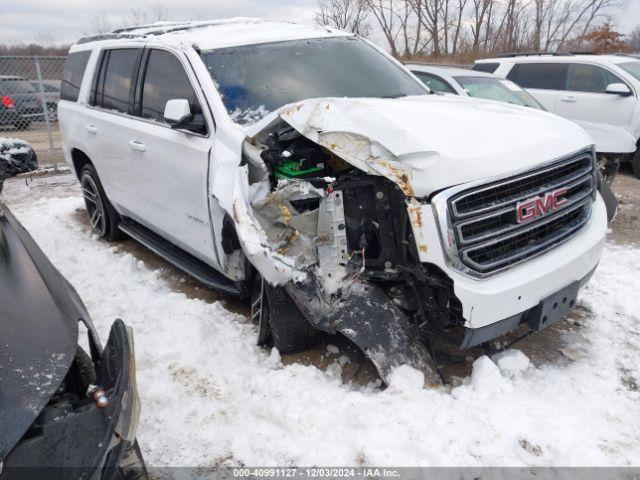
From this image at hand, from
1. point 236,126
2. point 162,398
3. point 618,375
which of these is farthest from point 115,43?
point 618,375

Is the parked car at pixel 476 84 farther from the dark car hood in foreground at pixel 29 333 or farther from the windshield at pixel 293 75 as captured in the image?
the dark car hood in foreground at pixel 29 333

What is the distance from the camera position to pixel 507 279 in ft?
8.87

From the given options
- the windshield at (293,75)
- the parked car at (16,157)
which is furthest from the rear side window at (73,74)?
the windshield at (293,75)

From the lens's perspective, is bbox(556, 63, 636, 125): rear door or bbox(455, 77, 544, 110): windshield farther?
bbox(556, 63, 636, 125): rear door

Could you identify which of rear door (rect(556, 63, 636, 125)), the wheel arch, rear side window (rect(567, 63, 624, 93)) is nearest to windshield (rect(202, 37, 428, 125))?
the wheel arch

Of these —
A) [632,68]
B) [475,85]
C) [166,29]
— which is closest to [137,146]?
[166,29]

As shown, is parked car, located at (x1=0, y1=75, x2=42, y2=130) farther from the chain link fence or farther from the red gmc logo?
the red gmc logo

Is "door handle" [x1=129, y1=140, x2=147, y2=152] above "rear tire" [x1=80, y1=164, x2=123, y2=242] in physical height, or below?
above

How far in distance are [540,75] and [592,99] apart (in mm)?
1102

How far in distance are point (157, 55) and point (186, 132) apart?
93cm

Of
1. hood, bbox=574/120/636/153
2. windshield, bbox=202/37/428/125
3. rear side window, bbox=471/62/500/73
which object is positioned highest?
windshield, bbox=202/37/428/125

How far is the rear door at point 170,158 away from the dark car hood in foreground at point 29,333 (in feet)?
4.59

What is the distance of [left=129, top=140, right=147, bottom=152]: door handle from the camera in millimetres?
4117

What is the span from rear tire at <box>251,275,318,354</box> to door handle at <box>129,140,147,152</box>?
1.50m
